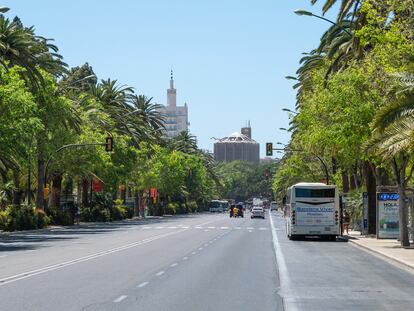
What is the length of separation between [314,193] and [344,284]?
24384 millimetres

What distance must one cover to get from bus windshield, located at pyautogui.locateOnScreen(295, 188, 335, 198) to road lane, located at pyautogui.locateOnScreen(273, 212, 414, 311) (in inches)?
516

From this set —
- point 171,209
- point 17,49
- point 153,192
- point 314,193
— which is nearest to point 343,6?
point 314,193

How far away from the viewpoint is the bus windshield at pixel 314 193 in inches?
1676

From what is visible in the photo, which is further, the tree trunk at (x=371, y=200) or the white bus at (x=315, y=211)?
the tree trunk at (x=371, y=200)

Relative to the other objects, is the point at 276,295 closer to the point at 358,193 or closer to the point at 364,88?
the point at 364,88

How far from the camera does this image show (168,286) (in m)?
17.3

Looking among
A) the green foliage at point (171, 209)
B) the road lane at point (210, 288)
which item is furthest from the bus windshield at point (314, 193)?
the green foliage at point (171, 209)

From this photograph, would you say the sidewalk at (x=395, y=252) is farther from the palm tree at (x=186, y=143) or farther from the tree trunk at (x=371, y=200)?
the palm tree at (x=186, y=143)

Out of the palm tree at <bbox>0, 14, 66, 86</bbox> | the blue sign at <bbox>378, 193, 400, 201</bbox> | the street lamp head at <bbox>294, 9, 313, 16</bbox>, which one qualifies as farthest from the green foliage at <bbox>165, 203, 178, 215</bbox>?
the street lamp head at <bbox>294, 9, 313, 16</bbox>

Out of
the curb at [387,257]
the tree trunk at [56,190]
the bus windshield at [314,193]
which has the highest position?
the tree trunk at [56,190]

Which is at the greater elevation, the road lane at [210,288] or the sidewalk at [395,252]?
the sidewalk at [395,252]

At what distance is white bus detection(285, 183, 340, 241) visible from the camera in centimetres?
4238

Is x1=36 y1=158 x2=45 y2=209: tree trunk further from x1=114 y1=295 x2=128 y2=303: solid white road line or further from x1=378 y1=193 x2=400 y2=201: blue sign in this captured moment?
x1=114 y1=295 x2=128 y2=303: solid white road line

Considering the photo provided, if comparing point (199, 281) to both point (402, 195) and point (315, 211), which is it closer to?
point (402, 195)
